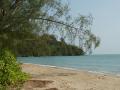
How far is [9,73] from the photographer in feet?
41.2

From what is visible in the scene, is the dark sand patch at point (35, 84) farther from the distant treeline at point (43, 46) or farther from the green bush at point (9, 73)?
the distant treeline at point (43, 46)

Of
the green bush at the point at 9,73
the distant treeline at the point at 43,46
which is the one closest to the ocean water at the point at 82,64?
the distant treeline at the point at 43,46

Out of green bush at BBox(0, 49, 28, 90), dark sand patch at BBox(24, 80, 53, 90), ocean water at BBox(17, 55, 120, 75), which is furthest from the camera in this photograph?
ocean water at BBox(17, 55, 120, 75)

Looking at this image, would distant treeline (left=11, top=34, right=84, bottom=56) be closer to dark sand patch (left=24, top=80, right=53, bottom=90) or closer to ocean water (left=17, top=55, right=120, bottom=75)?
ocean water (left=17, top=55, right=120, bottom=75)

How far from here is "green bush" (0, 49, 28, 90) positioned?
12297 mm

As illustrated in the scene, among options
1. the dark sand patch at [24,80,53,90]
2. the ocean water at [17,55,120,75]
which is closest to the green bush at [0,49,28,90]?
the dark sand patch at [24,80,53,90]

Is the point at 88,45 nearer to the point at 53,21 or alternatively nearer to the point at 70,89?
the point at 53,21

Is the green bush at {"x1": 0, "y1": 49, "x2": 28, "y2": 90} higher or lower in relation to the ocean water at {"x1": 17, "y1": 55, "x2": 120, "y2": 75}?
higher

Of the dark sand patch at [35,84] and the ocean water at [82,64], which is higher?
the dark sand patch at [35,84]

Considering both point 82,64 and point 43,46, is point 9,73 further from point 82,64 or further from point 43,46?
point 82,64

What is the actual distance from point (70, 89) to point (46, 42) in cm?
408

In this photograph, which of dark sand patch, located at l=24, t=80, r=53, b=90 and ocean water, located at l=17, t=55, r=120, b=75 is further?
ocean water, located at l=17, t=55, r=120, b=75

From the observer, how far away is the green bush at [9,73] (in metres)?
12.3

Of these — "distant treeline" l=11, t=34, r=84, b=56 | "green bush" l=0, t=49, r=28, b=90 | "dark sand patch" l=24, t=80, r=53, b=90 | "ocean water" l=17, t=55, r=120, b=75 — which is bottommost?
"ocean water" l=17, t=55, r=120, b=75
